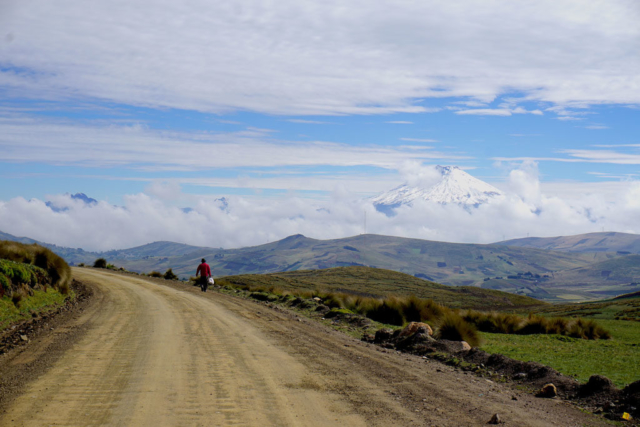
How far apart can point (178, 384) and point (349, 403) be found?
3.01 meters

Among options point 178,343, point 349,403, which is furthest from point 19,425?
point 178,343

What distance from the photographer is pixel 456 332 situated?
1516 cm

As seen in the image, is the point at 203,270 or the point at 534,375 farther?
the point at 203,270

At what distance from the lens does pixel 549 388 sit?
950 centimetres

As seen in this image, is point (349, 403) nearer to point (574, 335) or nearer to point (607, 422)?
point (607, 422)

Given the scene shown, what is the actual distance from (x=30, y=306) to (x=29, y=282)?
234 centimetres

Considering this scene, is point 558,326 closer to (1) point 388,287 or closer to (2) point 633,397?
(2) point 633,397

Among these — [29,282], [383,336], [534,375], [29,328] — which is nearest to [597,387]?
[534,375]

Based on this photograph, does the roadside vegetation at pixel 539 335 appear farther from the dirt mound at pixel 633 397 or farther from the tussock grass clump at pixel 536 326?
the dirt mound at pixel 633 397

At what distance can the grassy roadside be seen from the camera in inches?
600

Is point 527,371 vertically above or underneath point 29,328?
underneath

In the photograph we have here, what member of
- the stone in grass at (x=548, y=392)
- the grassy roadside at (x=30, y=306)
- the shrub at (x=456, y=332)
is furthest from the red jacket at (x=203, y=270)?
the stone in grass at (x=548, y=392)

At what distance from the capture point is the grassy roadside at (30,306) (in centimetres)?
1525

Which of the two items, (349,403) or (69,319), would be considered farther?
(69,319)
